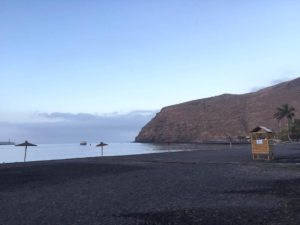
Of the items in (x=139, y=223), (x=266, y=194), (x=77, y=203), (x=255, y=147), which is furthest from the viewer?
(x=255, y=147)

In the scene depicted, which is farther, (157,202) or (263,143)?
(263,143)

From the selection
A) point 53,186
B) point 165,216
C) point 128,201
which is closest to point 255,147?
point 53,186

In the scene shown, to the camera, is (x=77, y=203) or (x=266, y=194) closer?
(x=77, y=203)

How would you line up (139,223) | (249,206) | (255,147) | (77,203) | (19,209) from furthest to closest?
(255,147) → (77,203) → (19,209) → (249,206) → (139,223)

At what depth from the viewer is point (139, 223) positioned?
27.6 feet

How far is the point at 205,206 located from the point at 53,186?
814 cm

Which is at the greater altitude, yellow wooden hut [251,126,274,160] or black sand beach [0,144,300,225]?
yellow wooden hut [251,126,274,160]

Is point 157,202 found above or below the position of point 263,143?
below

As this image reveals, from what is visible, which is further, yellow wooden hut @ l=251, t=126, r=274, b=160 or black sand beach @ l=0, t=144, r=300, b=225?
yellow wooden hut @ l=251, t=126, r=274, b=160

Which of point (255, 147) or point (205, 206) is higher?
point (255, 147)

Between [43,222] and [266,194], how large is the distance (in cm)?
704

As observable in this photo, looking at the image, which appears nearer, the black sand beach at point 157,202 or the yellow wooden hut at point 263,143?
the black sand beach at point 157,202

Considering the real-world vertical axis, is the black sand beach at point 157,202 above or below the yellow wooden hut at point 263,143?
below

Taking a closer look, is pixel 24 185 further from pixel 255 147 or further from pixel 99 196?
pixel 255 147
